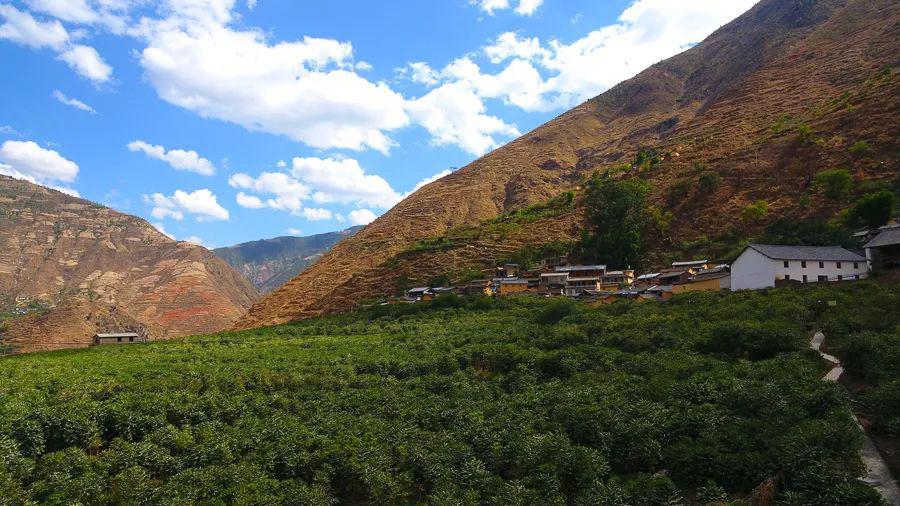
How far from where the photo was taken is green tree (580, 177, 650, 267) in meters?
58.4

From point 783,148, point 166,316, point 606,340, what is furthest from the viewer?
point 166,316

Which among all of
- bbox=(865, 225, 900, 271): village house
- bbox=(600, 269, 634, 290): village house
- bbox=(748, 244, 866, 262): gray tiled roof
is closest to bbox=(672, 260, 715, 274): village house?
bbox=(600, 269, 634, 290): village house

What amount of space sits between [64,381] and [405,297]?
39.5 m

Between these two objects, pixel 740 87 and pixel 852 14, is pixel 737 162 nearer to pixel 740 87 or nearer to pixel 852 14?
pixel 740 87

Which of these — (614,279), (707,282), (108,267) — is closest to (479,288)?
(614,279)

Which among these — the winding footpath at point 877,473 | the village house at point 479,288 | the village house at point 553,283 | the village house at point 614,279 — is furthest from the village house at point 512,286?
the winding footpath at point 877,473

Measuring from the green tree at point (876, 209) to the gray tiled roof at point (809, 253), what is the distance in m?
6.02

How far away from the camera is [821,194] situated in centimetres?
5212

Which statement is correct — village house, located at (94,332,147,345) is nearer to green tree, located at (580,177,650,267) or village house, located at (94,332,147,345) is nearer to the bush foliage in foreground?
the bush foliage in foreground

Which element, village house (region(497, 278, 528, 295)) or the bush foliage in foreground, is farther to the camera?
village house (region(497, 278, 528, 295))

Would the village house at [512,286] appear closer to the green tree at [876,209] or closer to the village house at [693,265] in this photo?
the village house at [693,265]

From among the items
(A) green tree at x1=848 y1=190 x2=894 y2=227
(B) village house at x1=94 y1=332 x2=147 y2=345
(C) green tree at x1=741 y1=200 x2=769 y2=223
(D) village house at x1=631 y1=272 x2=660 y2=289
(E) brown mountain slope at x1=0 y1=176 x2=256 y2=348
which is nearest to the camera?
(A) green tree at x1=848 y1=190 x2=894 y2=227

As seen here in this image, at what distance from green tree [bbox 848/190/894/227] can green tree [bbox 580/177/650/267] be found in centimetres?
2038

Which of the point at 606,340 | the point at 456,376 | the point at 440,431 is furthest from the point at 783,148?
the point at 440,431
